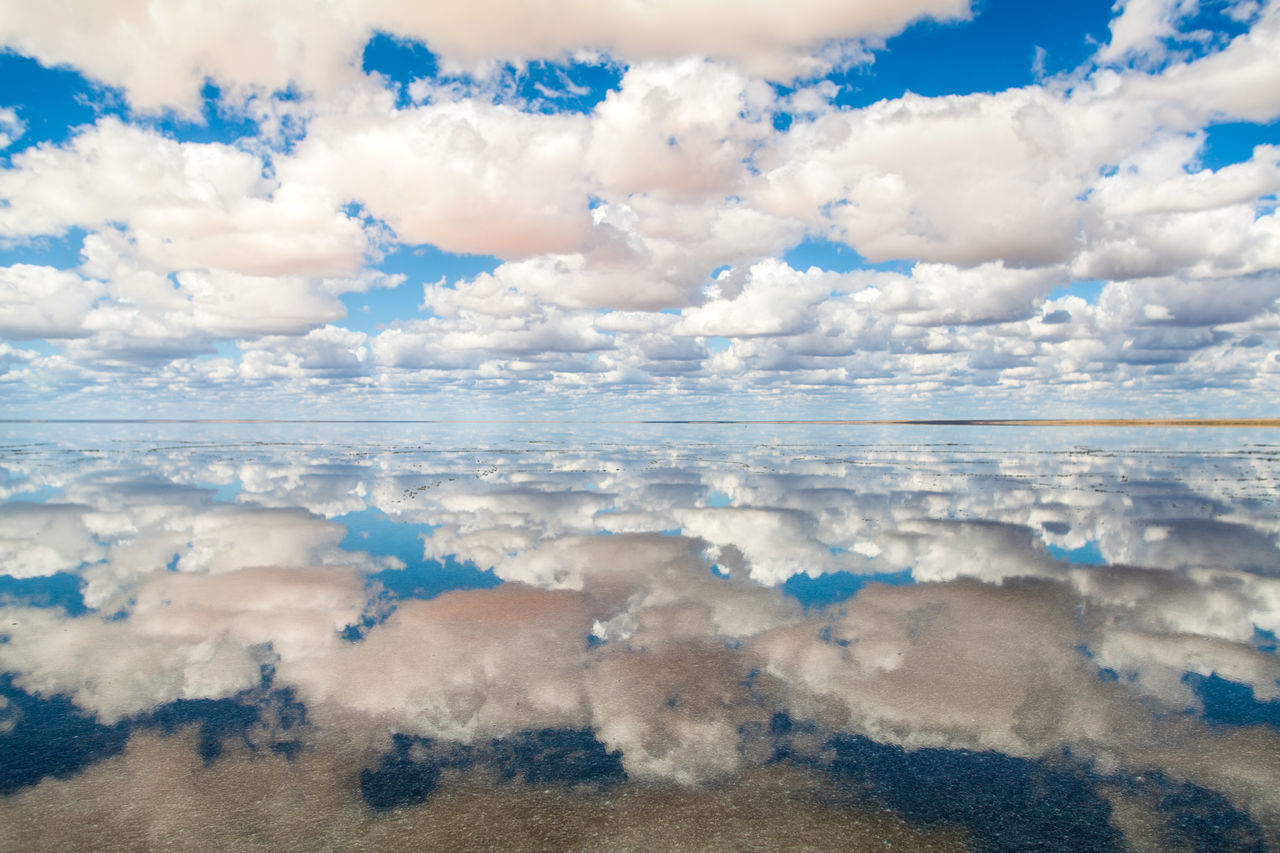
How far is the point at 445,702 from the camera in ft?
28.8

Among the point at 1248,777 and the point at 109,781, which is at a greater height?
the point at 109,781

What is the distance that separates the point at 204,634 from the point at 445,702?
548 centimetres

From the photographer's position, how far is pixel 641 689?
9.11 meters

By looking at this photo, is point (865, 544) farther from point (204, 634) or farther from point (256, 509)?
point (256, 509)

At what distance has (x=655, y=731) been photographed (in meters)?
7.93

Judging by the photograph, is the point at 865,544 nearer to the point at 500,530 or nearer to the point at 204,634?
the point at 500,530

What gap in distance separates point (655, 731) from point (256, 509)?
78.0 feet

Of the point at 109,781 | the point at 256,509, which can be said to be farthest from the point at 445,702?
the point at 256,509

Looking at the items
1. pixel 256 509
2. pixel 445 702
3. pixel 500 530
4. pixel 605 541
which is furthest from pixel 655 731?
pixel 256 509

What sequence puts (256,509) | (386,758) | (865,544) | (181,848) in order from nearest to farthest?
1. (181,848)
2. (386,758)
3. (865,544)
4. (256,509)

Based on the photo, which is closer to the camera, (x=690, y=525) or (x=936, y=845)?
(x=936, y=845)

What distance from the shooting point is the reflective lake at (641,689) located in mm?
6316

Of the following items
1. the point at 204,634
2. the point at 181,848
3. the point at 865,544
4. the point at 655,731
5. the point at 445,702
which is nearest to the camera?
the point at 181,848

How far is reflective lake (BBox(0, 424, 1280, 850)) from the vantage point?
20.7ft
